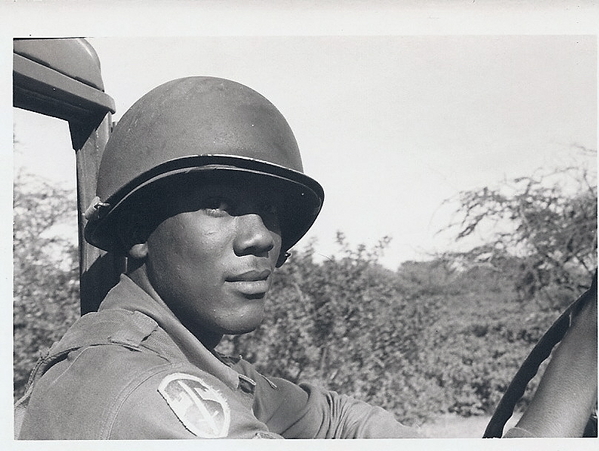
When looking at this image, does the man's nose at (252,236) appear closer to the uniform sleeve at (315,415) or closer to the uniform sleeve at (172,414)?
the uniform sleeve at (172,414)

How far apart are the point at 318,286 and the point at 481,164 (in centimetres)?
146

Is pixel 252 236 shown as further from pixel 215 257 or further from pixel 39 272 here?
pixel 39 272

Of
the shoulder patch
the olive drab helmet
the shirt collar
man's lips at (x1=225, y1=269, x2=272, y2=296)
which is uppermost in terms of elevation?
the olive drab helmet

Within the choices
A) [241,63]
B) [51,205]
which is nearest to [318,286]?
[51,205]

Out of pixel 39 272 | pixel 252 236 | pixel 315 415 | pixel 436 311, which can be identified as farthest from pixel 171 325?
pixel 436 311

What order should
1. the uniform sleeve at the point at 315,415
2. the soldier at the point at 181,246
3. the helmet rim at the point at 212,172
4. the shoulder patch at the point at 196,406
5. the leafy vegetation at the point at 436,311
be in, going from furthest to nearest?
1. the leafy vegetation at the point at 436,311
2. the uniform sleeve at the point at 315,415
3. the helmet rim at the point at 212,172
4. the soldier at the point at 181,246
5. the shoulder patch at the point at 196,406

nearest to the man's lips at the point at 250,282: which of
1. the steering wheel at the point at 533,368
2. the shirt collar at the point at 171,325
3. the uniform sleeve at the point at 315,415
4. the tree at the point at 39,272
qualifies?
the shirt collar at the point at 171,325

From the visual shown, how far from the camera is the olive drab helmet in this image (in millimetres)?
2285

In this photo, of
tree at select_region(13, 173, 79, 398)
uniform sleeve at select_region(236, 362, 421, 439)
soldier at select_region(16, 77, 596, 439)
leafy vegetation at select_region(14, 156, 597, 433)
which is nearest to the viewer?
soldier at select_region(16, 77, 596, 439)

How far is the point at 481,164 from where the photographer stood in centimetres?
454

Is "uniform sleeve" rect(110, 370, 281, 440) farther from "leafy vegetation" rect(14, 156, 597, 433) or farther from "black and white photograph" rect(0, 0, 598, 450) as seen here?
"leafy vegetation" rect(14, 156, 597, 433)

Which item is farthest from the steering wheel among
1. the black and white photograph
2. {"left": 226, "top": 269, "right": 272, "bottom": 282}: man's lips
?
{"left": 226, "top": 269, "right": 272, "bottom": 282}: man's lips

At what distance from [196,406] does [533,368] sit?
1.00 meters

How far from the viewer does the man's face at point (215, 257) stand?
7.48 ft
